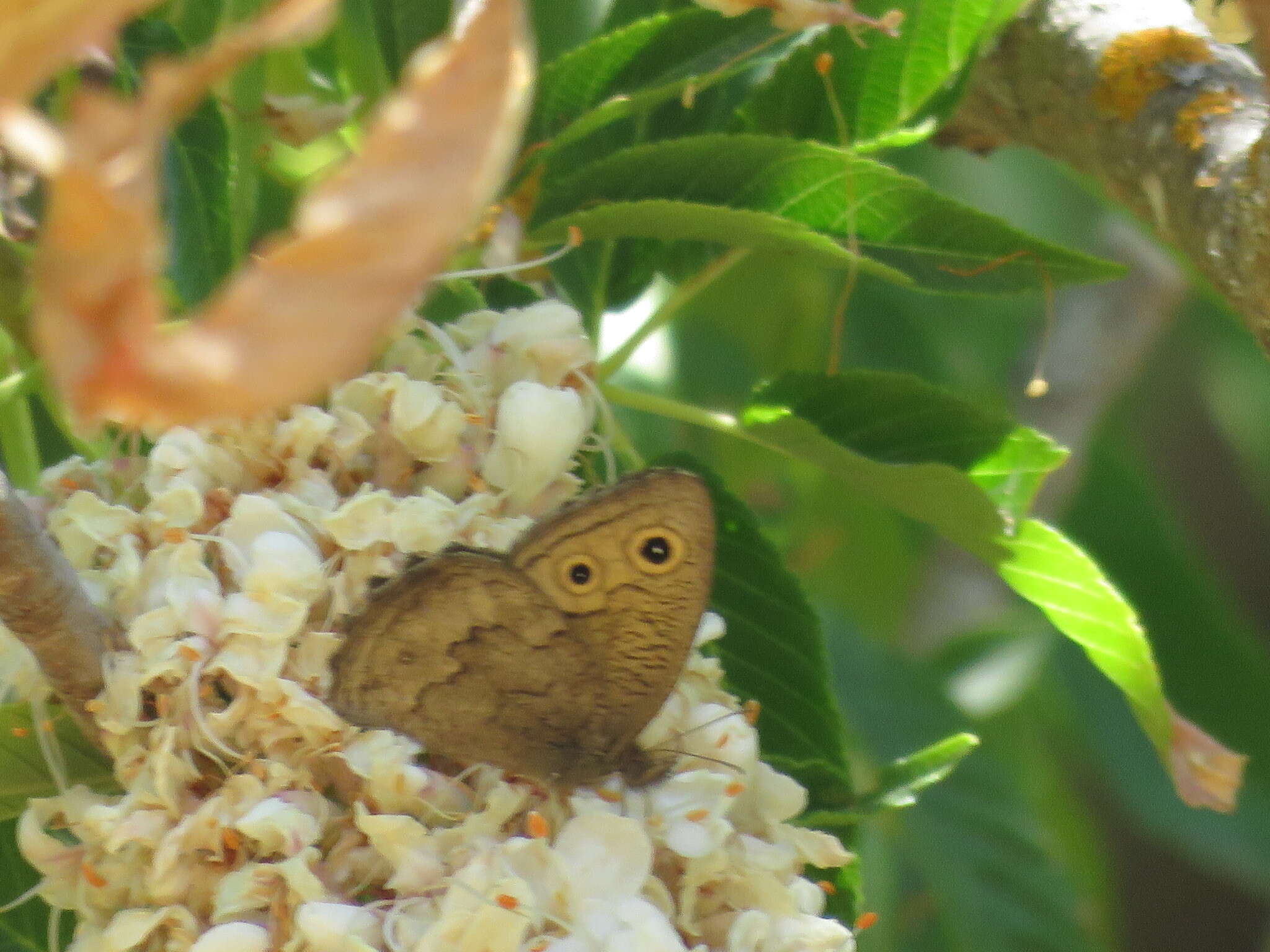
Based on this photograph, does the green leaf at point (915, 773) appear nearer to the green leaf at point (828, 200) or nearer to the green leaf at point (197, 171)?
the green leaf at point (828, 200)

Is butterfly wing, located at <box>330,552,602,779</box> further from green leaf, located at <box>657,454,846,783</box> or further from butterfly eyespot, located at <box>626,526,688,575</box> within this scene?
green leaf, located at <box>657,454,846,783</box>

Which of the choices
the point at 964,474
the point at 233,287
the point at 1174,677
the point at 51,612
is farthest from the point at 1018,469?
the point at 1174,677

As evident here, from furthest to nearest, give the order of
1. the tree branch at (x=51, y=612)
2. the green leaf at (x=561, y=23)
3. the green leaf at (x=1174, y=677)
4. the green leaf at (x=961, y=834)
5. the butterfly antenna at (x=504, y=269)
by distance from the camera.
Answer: the green leaf at (x=1174, y=677) < the green leaf at (x=961, y=834) < the green leaf at (x=561, y=23) < the butterfly antenna at (x=504, y=269) < the tree branch at (x=51, y=612)

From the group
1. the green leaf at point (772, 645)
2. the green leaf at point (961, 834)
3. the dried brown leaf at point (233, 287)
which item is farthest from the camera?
the green leaf at point (961, 834)

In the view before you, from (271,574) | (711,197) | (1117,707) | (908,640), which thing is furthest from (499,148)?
(908,640)

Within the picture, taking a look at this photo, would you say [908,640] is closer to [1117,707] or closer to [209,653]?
[1117,707]

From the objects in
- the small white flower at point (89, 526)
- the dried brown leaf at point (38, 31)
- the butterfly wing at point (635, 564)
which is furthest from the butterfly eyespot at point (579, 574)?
the dried brown leaf at point (38, 31)

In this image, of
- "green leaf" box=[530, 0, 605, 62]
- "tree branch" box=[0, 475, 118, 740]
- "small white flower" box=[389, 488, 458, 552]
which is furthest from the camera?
"green leaf" box=[530, 0, 605, 62]

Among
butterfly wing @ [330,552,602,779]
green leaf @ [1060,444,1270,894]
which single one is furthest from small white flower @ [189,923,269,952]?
green leaf @ [1060,444,1270,894]
